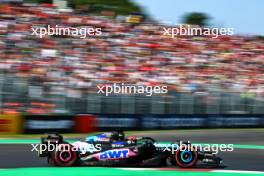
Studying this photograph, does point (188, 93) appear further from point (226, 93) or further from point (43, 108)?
point (43, 108)

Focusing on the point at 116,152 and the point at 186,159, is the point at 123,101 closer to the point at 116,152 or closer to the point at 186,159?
the point at 186,159

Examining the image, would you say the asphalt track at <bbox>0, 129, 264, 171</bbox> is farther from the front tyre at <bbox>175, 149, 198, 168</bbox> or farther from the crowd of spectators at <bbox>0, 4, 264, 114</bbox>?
the crowd of spectators at <bbox>0, 4, 264, 114</bbox>

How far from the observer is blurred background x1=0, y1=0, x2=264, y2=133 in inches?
589

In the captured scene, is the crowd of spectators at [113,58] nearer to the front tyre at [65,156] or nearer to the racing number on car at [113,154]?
the front tyre at [65,156]

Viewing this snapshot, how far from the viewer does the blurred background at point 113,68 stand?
15.0 meters

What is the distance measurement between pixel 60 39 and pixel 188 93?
4.88m

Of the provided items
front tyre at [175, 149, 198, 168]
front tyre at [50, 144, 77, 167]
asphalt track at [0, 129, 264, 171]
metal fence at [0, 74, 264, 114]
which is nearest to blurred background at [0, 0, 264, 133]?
metal fence at [0, 74, 264, 114]

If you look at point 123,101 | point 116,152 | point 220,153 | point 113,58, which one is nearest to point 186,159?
point 116,152

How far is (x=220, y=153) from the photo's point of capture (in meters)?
11.6

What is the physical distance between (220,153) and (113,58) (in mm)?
6876

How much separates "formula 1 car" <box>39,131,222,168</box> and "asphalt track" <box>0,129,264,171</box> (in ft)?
1.61

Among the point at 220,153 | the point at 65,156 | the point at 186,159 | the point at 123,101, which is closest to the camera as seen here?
the point at 65,156

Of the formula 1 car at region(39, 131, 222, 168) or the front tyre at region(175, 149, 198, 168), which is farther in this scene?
the front tyre at region(175, 149, 198, 168)

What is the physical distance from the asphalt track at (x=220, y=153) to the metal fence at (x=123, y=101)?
83cm
